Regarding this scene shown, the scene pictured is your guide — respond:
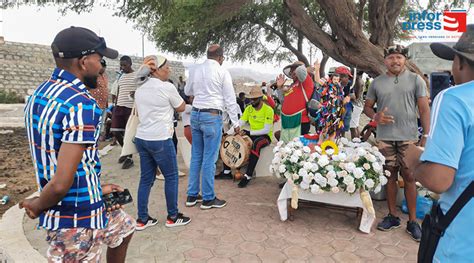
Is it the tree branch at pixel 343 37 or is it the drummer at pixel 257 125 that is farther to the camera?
the tree branch at pixel 343 37

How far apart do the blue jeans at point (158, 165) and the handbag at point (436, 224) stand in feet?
8.64

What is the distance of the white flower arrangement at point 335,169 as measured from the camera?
12.2 feet

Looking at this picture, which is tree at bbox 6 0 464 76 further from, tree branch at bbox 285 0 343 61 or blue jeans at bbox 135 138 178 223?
blue jeans at bbox 135 138 178 223

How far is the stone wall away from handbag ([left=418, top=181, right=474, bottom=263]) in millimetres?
18841

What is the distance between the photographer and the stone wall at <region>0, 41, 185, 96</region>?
2041 centimetres

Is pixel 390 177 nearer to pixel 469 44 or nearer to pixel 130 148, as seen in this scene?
pixel 469 44

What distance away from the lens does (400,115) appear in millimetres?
3779

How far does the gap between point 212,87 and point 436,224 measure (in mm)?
3153

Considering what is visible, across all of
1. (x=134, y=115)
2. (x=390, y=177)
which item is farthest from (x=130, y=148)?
(x=390, y=177)

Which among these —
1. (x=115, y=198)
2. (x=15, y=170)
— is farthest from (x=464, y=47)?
(x=15, y=170)

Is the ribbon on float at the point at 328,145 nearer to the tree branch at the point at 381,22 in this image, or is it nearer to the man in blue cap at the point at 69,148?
the man in blue cap at the point at 69,148

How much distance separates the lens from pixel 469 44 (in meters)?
1.51

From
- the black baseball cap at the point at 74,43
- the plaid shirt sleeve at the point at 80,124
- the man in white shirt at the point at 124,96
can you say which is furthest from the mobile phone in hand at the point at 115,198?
the man in white shirt at the point at 124,96

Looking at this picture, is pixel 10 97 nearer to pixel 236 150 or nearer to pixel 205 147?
pixel 236 150
